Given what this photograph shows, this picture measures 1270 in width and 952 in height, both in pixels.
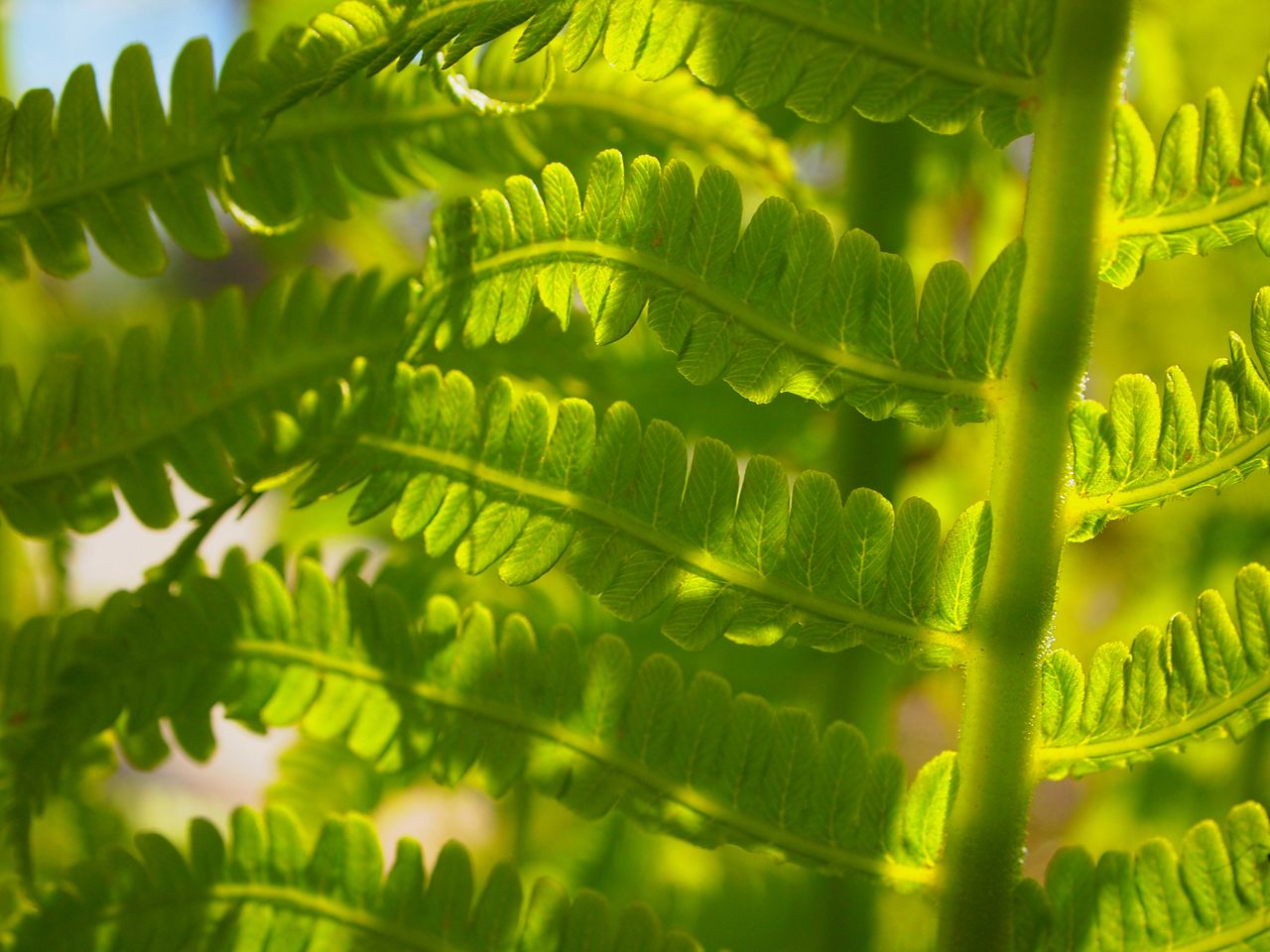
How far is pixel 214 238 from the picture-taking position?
0.90 meters

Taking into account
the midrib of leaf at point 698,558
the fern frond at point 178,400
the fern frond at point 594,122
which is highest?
the fern frond at point 594,122

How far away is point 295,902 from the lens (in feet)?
2.75

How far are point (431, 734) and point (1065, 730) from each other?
0.41m

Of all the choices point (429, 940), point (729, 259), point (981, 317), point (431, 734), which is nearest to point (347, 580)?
point (431, 734)

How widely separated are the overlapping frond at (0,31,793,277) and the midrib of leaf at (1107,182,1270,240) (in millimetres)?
396

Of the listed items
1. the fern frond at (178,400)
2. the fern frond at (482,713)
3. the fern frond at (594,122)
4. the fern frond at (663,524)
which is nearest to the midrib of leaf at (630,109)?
the fern frond at (594,122)

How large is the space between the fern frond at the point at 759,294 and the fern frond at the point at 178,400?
0.23m

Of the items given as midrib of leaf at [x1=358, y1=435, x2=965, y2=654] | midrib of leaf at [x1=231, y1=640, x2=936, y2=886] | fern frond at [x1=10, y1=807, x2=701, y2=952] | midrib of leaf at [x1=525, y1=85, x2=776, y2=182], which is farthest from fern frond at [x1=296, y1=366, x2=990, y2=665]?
midrib of leaf at [x1=525, y1=85, x2=776, y2=182]

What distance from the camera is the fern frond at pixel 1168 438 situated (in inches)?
26.7

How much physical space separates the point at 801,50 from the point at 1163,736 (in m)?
0.45

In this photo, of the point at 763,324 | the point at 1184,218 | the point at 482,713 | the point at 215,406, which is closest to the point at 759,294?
the point at 763,324

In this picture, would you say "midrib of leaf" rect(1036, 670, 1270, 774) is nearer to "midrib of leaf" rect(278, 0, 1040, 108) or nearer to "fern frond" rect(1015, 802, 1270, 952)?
"fern frond" rect(1015, 802, 1270, 952)

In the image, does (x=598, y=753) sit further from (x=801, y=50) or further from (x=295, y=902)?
(x=801, y=50)

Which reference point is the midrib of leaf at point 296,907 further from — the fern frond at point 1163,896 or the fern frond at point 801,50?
the fern frond at point 801,50
